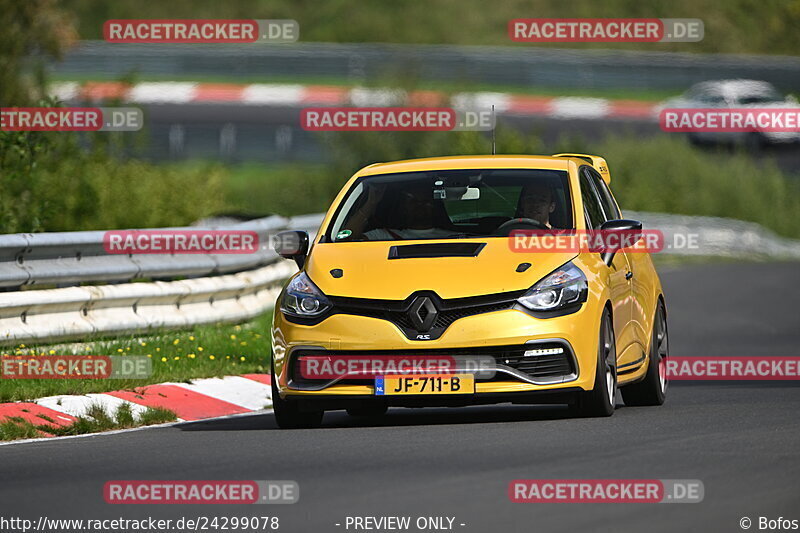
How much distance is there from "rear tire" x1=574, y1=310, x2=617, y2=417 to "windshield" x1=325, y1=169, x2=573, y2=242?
2.73 ft

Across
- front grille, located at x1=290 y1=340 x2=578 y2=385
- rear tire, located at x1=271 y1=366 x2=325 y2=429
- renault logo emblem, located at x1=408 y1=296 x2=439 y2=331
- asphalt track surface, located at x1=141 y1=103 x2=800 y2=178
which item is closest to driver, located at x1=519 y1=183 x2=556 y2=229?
front grille, located at x1=290 y1=340 x2=578 y2=385

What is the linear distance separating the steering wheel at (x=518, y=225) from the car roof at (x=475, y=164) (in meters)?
0.64

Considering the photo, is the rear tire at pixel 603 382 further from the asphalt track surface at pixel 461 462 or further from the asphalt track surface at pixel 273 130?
the asphalt track surface at pixel 273 130

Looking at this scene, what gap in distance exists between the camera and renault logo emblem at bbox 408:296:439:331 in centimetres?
1098

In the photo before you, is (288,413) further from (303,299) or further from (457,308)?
(457,308)

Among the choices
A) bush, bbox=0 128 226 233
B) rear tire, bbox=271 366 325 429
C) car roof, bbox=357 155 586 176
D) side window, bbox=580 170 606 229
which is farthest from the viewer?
bush, bbox=0 128 226 233

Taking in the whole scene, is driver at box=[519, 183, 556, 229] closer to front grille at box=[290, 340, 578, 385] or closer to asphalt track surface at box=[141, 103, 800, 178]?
front grille at box=[290, 340, 578, 385]

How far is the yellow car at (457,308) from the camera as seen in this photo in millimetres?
10977

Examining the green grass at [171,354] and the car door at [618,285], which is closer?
the car door at [618,285]

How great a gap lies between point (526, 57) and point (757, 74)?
241 inches

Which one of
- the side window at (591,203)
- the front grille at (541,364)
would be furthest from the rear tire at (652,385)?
the front grille at (541,364)

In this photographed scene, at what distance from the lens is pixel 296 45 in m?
52.2

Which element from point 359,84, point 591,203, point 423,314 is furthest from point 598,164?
point 359,84

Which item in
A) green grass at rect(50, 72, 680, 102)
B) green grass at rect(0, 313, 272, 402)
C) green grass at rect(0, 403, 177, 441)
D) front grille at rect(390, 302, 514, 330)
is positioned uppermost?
green grass at rect(50, 72, 680, 102)
